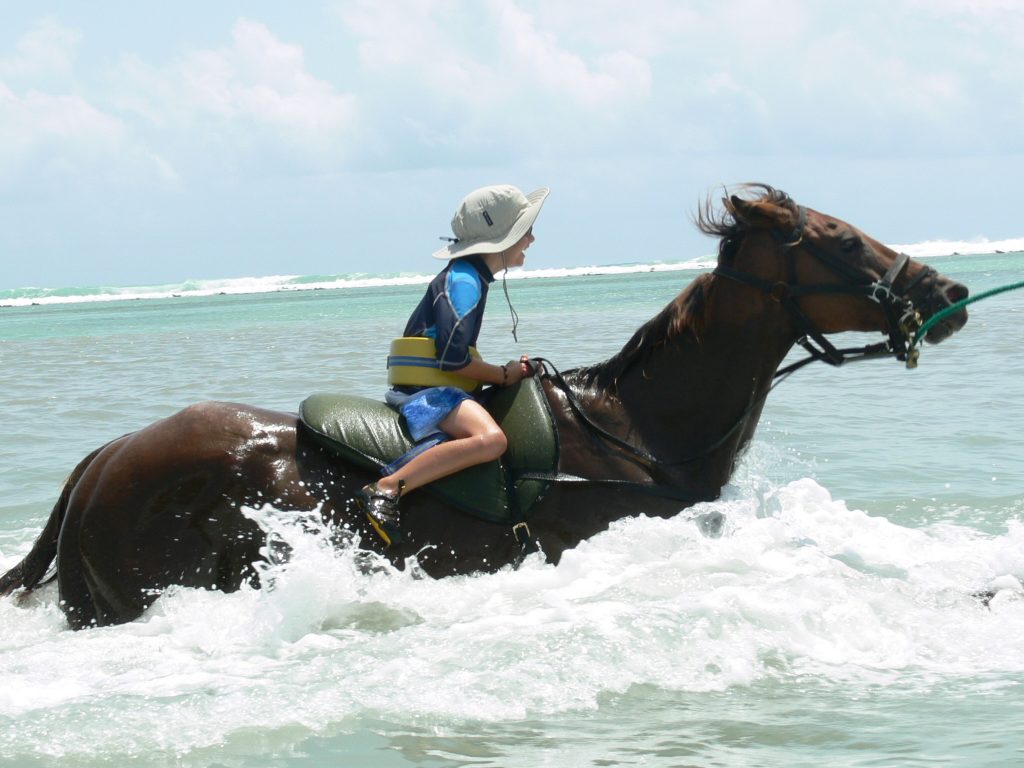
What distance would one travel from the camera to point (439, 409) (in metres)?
4.51

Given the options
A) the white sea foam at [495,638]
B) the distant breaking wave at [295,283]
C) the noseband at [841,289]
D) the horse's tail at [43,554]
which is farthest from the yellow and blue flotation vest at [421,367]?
the distant breaking wave at [295,283]

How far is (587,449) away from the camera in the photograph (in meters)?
4.68

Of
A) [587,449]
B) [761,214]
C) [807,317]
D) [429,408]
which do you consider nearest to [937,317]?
[807,317]

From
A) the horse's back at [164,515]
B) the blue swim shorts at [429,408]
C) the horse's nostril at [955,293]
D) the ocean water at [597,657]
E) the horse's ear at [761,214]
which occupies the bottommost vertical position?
the ocean water at [597,657]

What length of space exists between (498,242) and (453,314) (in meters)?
0.41

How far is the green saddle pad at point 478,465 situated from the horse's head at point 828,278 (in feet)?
3.01

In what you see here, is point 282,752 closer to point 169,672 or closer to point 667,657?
point 169,672

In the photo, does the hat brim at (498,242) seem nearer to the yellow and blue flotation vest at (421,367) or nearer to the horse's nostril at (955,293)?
the yellow and blue flotation vest at (421,367)

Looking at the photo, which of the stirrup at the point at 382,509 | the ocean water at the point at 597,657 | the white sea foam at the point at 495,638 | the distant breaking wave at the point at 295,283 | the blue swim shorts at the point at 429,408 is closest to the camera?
the ocean water at the point at 597,657

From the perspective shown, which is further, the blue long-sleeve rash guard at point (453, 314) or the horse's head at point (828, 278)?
the horse's head at point (828, 278)

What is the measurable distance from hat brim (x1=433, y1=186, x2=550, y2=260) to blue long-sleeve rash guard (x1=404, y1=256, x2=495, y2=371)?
0.08 meters

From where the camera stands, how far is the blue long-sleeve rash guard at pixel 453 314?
4422mm

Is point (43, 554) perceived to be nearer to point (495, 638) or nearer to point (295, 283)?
point (495, 638)

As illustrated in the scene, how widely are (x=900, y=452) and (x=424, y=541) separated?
5123mm
